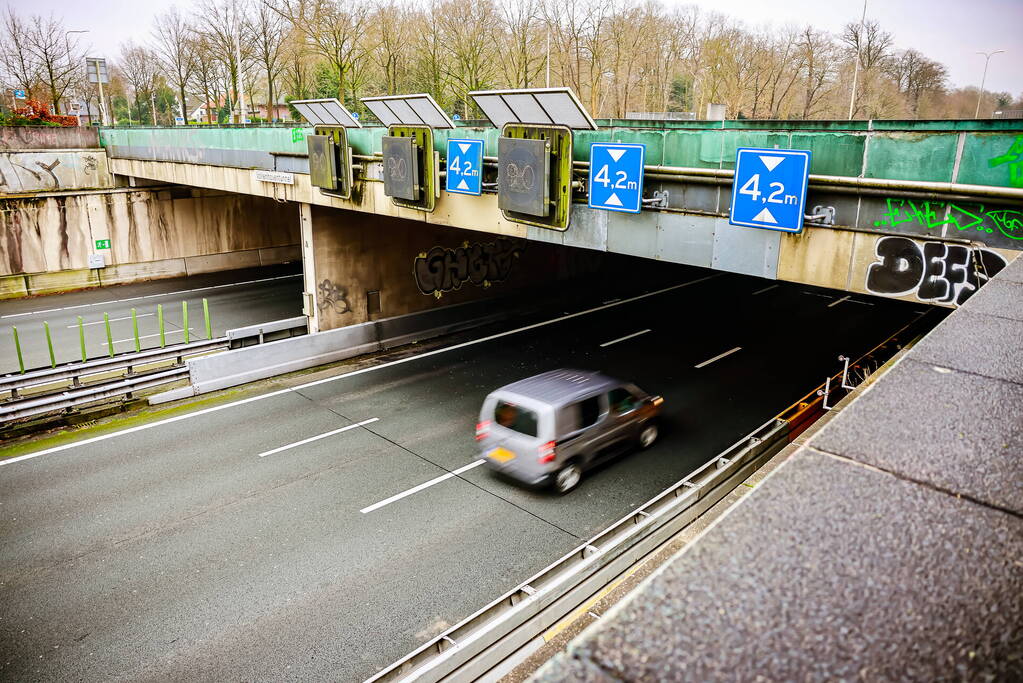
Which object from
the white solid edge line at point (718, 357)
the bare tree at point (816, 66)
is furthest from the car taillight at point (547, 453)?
the bare tree at point (816, 66)

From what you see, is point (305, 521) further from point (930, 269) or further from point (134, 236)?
point (134, 236)

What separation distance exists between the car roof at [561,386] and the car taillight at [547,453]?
713 millimetres

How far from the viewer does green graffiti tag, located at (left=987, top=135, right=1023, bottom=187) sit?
7.55 metres

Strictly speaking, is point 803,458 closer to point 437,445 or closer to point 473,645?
point 473,645

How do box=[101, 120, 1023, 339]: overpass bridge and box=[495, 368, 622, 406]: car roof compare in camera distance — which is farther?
box=[495, 368, 622, 406]: car roof

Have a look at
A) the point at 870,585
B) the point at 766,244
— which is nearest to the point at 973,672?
the point at 870,585

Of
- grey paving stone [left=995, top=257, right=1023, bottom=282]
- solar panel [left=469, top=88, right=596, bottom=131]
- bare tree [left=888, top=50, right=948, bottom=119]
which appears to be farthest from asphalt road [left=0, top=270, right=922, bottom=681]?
bare tree [left=888, top=50, right=948, bottom=119]

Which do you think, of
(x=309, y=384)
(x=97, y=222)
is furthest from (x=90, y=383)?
(x=97, y=222)

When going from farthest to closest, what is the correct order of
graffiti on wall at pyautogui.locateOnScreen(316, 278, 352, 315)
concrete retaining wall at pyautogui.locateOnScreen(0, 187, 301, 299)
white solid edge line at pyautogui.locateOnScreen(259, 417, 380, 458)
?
concrete retaining wall at pyautogui.locateOnScreen(0, 187, 301, 299) → graffiti on wall at pyautogui.locateOnScreen(316, 278, 352, 315) → white solid edge line at pyautogui.locateOnScreen(259, 417, 380, 458)

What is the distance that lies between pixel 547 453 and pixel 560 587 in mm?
3126

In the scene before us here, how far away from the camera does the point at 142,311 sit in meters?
27.3

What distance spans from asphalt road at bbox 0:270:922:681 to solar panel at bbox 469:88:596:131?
6.47m

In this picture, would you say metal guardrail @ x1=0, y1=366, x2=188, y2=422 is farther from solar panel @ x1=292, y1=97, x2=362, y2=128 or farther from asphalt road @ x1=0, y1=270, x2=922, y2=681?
solar panel @ x1=292, y1=97, x2=362, y2=128

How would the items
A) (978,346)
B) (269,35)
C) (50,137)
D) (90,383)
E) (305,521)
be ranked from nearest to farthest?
(978,346), (305,521), (90,383), (50,137), (269,35)
